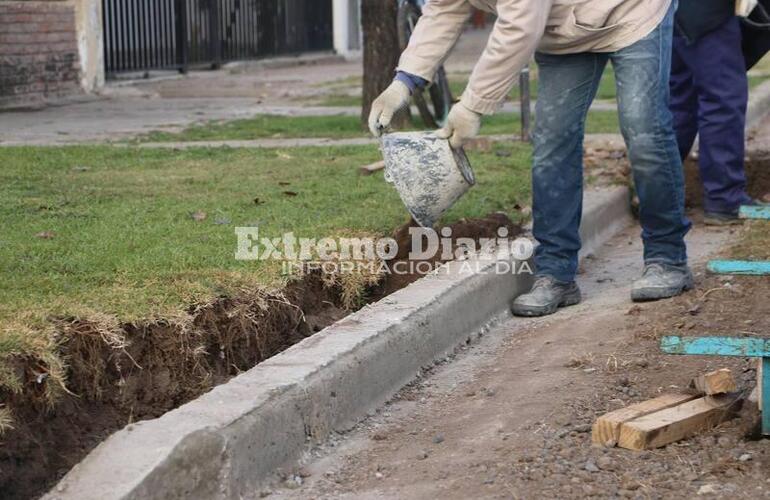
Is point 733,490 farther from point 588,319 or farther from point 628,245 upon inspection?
point 628,245

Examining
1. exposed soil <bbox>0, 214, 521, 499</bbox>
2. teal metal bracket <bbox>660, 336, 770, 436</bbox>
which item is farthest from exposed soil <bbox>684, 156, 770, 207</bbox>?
teal metal bracket <bbox>660, 336, 770, 436</bbox>

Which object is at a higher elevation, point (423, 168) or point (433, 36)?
point (433, 36)

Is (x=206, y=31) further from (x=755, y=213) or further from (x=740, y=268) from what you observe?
(x=740, y=268)

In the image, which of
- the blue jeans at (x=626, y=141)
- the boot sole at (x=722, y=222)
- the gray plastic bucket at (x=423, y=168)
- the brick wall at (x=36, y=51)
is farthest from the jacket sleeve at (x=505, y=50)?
the brick wall at (x=36, y=51)

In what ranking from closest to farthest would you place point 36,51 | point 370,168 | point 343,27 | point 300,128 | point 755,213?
point 755,213 → point 370,168 → point 300,128 → point 36,51 → point 343,27

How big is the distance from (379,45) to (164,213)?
4.41 metres

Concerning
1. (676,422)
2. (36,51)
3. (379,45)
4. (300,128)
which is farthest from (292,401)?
(36,51)

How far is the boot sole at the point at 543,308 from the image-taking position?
5.44 meters

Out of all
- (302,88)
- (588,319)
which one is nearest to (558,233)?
(588,319)

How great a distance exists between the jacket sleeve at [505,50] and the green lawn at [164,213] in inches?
38.8

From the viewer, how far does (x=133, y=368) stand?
14.0ft

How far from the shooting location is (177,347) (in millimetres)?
4359

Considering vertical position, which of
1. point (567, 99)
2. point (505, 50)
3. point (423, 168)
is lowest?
point (423, 168)

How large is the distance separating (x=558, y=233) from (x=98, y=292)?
6.75 ft
